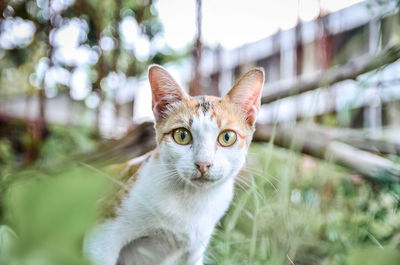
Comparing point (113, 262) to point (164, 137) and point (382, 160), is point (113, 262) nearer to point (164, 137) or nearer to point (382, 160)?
point (164, 137)

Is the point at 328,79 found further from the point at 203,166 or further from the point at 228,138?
the point at 203,166

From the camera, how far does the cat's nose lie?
0.72 meters

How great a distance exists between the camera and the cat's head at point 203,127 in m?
0.74

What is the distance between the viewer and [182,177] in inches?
29.5

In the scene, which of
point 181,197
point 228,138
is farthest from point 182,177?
point 228,138

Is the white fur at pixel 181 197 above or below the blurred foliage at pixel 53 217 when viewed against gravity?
below

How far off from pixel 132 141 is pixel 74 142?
115 centimetres

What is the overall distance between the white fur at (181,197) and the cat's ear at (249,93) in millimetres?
96

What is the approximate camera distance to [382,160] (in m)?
1.05

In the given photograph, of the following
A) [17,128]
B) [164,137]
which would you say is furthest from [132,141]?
[17,128]

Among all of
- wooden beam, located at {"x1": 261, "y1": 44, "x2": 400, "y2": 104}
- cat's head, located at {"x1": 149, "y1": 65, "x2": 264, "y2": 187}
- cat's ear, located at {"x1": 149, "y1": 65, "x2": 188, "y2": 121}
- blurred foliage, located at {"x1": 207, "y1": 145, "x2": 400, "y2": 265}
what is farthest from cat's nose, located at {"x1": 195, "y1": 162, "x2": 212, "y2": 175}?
wooden beam, located at {"x1": 261, "y1": 44, "x2": 400, "y2": 104}

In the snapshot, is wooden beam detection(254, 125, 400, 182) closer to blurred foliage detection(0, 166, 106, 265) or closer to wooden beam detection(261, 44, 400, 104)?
wooden beam detection(261, 44, 400, 104)

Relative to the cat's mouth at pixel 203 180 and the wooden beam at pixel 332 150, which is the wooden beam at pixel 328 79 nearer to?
the wooden beam at pixel 332 150

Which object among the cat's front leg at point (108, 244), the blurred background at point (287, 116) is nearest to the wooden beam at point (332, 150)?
the blurred background at point (287, 116)
